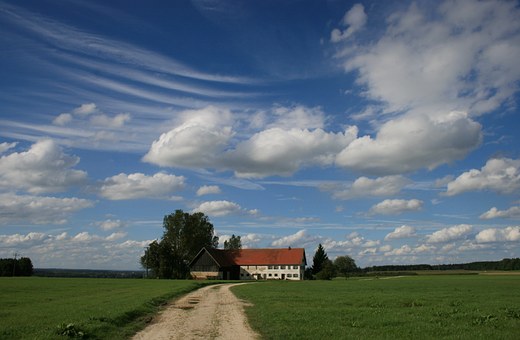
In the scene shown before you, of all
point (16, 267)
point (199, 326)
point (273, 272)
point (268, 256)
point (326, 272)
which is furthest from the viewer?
point (16, 267)

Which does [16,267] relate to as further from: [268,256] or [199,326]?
[199,326]

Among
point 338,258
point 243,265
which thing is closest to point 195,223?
point 243,265

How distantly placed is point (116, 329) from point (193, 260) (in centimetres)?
9133

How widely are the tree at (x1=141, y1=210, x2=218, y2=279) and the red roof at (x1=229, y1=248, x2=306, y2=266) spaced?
846cm

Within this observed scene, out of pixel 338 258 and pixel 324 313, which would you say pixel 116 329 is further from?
pixel 338 258

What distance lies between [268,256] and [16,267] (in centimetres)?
7096

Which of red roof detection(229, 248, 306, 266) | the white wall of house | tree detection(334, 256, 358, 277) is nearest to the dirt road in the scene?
the white wall of house

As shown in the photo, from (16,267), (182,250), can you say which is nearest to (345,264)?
(182,250)

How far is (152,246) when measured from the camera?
10250 cm

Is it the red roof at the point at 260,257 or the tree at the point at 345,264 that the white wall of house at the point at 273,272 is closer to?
the red roof at the point at 260,257

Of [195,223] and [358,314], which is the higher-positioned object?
[195,223]

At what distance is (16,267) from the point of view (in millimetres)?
127438

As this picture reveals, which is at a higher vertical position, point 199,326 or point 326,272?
point 326,272

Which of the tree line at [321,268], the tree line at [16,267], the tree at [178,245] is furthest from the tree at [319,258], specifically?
the tree line at [16,267]
